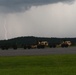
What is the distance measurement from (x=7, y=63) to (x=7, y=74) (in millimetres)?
9173

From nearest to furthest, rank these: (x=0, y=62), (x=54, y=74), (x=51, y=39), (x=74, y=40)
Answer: (x=54, y=74)
(x=0, y=62)
(x=51, y=39)
(x=74, y=40)

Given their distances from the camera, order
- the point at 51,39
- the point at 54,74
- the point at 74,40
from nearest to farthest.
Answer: the point at 54,74, the point at 51,39, the point at 74,40

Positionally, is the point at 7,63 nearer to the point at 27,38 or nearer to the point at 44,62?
the point at 44,62

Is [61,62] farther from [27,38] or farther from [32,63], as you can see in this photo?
[27,38]

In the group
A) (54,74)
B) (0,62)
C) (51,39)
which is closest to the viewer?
(54,74)

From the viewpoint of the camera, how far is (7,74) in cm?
2148

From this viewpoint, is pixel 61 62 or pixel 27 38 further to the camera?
pixel 27 38

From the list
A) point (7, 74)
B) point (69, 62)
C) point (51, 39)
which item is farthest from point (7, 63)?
point (51, 39)

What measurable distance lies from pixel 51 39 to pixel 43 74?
8467cm

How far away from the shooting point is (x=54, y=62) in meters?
29.9

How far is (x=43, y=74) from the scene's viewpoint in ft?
68.8

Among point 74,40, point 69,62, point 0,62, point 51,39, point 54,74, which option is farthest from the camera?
point 74,40

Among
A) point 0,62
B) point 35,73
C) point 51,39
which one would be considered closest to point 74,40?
A: point 51,39

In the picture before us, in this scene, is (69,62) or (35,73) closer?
(35,73)
